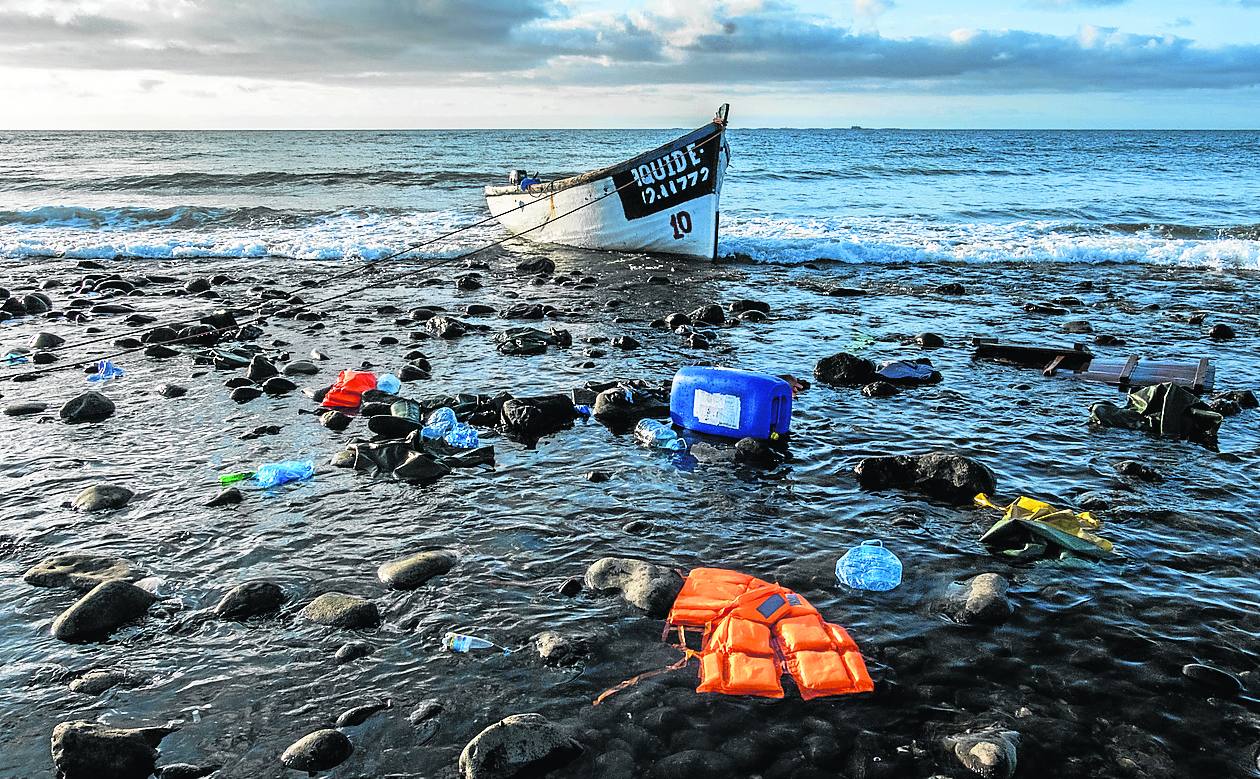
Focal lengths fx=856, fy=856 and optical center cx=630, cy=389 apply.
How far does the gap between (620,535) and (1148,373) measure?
651cm

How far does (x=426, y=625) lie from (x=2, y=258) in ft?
69.2

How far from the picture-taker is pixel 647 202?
18094mm

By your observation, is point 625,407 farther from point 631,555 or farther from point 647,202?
point 647,202

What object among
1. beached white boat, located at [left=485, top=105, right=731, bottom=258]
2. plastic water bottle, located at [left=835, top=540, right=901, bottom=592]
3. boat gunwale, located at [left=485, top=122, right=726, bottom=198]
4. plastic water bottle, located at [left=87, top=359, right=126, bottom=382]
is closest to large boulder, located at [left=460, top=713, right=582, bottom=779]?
plastic water bottle, located at [left=835, top=540, right=901, bottom=592]

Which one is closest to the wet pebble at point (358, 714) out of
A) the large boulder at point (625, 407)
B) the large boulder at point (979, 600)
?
the large boulder at point (979, 600)

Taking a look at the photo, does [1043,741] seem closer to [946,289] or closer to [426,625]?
[426,625]

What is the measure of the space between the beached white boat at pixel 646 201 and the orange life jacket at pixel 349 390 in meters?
9.80

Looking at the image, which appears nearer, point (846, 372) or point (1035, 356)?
point (846, 372)

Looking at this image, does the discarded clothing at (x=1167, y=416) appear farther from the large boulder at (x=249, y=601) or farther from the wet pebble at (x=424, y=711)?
the large boulder at (x=249, y=601)

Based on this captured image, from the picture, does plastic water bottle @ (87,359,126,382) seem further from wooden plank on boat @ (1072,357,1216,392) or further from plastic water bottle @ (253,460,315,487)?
wooden plank on boat @ (1072,357,1216,392)

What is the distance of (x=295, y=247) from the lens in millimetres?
20859

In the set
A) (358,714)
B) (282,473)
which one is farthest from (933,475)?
(282,473)

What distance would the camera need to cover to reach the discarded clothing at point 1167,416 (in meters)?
6.98

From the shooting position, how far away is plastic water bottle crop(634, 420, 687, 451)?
700 cm
